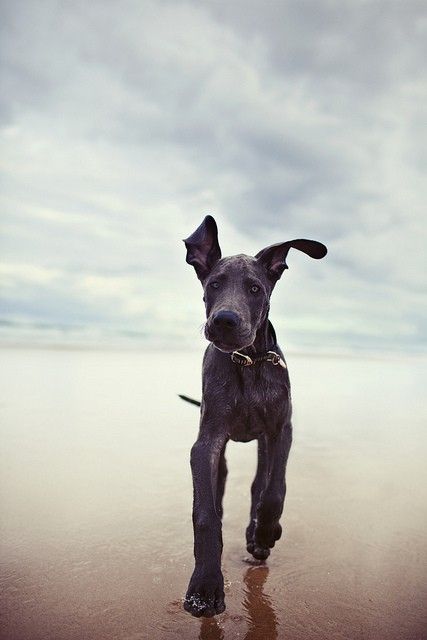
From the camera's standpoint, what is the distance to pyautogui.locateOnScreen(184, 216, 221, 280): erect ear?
435 centimetres

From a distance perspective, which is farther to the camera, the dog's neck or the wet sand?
the dog's neck

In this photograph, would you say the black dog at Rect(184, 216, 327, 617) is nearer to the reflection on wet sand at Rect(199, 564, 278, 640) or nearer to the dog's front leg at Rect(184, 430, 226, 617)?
the dog's front leg at Rect(184, 430, 226, 617)

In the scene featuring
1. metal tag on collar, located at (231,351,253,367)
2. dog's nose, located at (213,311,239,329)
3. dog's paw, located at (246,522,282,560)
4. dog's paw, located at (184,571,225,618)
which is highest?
dog's nose, located at (213,311,239,329)

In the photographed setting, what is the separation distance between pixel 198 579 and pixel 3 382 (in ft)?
33.3

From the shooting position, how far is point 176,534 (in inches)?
183

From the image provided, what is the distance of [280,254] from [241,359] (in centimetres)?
88

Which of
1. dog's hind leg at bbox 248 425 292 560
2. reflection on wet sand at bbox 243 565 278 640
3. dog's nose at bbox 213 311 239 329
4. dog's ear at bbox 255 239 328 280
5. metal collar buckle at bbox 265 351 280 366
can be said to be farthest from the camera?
dog's ear at bbox 255 239 328 280

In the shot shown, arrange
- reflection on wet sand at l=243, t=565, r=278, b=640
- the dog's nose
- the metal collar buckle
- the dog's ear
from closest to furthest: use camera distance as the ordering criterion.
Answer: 1. reflection on wet sand at l=243, t=565, r=278, b=640
2. the dog's nose
3. the metal collar buckle
4. the dog's ear

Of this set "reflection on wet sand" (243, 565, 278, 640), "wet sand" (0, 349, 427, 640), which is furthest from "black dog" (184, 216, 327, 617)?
"wet sand" (0, 349, 427, 640)

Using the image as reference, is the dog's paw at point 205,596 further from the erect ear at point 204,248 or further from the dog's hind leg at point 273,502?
the erect ear at point 204,248

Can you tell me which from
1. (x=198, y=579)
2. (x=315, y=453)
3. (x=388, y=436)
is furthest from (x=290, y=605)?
(x=388, y=436)

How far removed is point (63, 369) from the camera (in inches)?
632

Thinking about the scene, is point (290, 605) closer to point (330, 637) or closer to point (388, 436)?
point (330, 637)

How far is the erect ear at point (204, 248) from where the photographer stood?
4.35 metres
